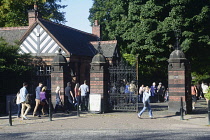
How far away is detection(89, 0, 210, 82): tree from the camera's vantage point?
22.3 m

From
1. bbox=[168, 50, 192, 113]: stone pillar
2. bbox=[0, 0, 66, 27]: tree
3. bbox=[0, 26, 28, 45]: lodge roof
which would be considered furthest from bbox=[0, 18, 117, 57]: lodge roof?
bbox=[168, 50, 192, 113]: stone pillar

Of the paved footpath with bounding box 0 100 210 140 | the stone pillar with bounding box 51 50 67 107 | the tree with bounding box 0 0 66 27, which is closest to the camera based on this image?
the paved footpath with bounding box 0 100 210 140

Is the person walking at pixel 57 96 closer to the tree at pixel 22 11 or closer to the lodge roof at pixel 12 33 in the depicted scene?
the tree at pixel 22 11

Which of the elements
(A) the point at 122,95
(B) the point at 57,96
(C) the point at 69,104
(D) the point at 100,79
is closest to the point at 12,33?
(C) the point at 69,104

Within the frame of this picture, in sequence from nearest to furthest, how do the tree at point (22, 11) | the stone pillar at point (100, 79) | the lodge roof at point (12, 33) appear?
1. the stone pillar at point (100, 79)
2. the tree at point (22, 11)
3. the lodge roof at point (12, 33)

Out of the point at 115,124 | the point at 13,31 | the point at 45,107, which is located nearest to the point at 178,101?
the point at 115,124

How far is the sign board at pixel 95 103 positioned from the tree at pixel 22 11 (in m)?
12.0

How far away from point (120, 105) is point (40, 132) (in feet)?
23.4

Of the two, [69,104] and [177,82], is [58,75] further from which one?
[177,82]

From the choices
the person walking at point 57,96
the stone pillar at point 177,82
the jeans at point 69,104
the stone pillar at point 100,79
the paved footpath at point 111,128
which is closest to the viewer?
the paved footpath at point 111,128

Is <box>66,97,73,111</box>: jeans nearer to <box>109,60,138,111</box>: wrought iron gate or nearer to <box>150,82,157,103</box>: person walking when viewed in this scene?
<box>109,60,138,111</box>: wrought iron gate

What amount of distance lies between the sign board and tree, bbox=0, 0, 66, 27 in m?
12.0

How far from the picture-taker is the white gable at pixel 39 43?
2636cm

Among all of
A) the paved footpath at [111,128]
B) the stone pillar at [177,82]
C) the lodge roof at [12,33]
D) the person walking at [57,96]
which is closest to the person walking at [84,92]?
the person walking at [57,96]
